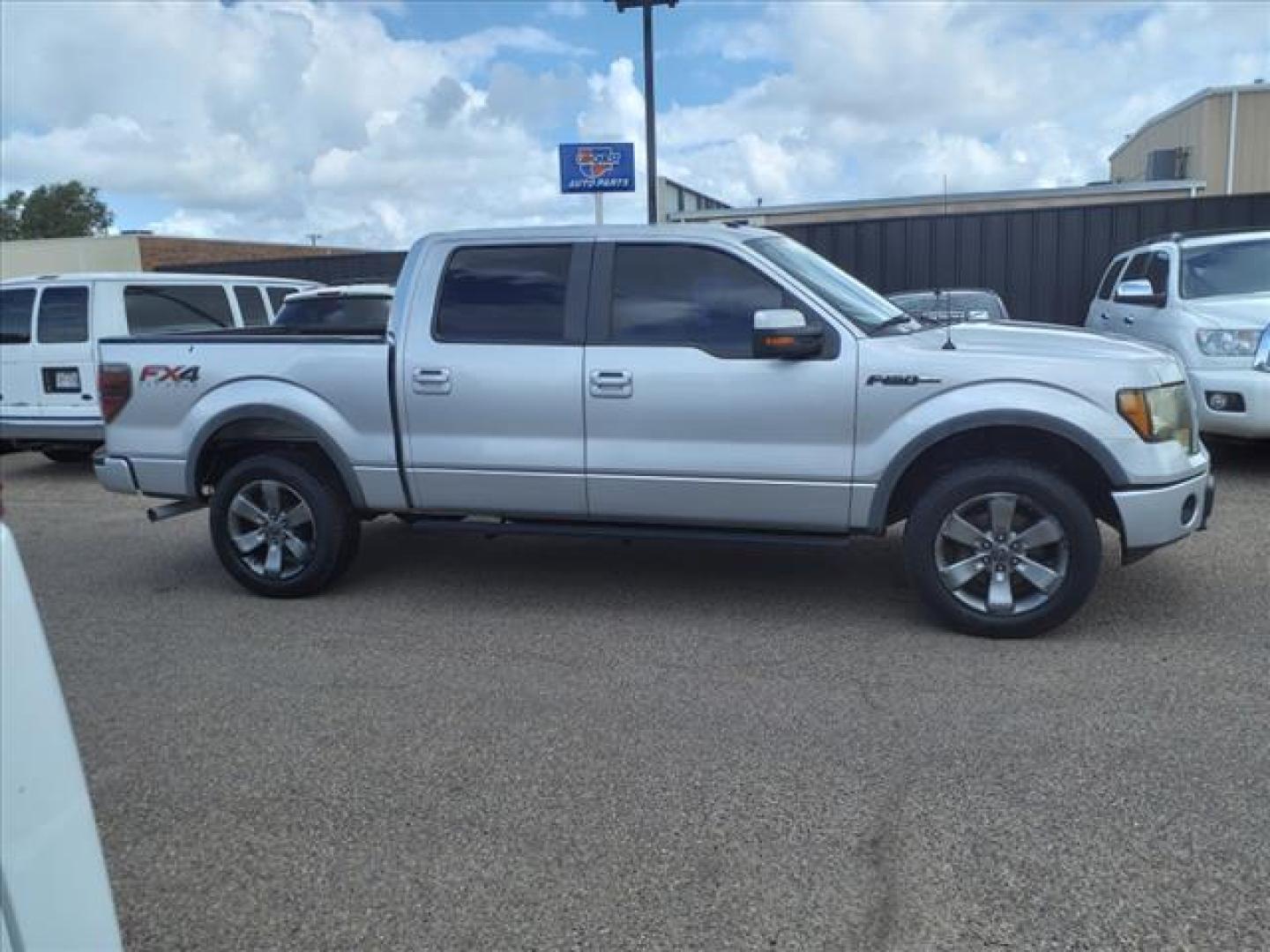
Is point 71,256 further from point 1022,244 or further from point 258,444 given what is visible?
point 258,444

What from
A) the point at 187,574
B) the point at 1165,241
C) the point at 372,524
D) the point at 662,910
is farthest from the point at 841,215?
the point at 662,910

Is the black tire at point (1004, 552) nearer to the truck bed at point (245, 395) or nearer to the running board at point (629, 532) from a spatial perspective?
the running board at point (629, 532)

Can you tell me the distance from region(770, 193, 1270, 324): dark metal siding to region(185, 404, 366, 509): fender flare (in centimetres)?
1112

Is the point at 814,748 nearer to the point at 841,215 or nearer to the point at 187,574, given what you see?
the point at 187,574

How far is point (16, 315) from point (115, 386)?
199 inches

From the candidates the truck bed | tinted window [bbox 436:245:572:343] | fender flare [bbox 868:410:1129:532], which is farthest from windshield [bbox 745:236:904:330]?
the truck bed

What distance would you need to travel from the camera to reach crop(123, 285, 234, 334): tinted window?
1013cm

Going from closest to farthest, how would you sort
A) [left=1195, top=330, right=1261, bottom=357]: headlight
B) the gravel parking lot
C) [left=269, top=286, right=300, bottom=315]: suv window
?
1. the gravel parking lot
2. [left=1195, top=330, right=1261, bottom=357]: headlight
3. [left=269, top=286, right=300, bottom=315]: suv window

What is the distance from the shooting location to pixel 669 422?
5230 mm

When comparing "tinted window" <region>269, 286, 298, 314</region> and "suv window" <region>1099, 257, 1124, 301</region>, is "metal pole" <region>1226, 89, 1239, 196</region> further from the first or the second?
"tinted window" <region>269, 286, 298, 314</region>

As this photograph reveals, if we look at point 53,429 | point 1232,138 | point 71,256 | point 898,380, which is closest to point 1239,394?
point 898,380

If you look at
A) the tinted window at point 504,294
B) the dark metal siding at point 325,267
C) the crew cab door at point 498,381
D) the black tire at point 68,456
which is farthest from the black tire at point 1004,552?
the dark metal siding at point 325,267

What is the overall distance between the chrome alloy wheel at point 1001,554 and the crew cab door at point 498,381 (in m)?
1.84

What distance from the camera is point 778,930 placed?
280 centimetres
